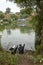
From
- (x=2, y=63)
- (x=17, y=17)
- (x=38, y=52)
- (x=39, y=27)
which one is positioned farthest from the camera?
(x=17, y=17)

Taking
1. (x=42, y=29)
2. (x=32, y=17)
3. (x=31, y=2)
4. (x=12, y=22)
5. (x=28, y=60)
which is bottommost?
(x=28, y=60)

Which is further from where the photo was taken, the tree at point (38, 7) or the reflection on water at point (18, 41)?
the reflection on water at point (18, 41)

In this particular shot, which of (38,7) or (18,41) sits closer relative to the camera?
(38,7)

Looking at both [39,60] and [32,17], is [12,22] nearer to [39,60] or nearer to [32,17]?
[32,17]

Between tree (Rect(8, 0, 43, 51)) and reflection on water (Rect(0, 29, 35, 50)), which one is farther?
reflection on water (Rect(0, 29, 35, 50))

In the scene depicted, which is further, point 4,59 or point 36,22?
point 36,22

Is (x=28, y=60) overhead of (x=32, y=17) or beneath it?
beneath

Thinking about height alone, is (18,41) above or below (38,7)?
below

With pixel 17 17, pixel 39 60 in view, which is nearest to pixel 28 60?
pixel 39 60

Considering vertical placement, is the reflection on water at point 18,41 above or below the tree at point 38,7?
below

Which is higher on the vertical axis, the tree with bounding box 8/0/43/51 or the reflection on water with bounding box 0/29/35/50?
the tree with bounding box 8/0/43/51

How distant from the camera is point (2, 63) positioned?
402cm

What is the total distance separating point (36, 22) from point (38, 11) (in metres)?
0.34

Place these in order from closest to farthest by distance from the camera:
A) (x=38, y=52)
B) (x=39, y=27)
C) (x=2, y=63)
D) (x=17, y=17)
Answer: (x=2, y=63) < (x=38, y=52) < (x=39, y=27) < (x=17, y=17)
